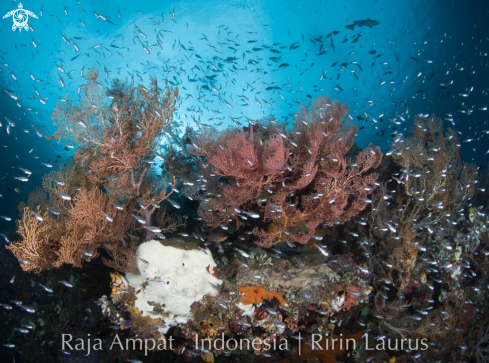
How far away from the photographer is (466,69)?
3058 centimetres

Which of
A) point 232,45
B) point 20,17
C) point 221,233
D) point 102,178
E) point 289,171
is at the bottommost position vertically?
point 221,233

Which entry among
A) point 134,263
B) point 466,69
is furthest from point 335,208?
point 466,69

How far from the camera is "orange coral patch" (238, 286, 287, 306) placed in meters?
5.25

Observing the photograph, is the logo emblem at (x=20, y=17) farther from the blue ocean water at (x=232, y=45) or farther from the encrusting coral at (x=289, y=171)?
the encrusting coral at (x=289, y=171)

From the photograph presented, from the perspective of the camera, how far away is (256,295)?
5.29 m

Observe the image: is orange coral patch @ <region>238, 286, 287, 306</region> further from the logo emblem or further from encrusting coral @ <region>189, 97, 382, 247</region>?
the logo emblem

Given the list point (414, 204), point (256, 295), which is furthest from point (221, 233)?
point (414, 204)

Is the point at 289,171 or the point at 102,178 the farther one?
the point at 289,171

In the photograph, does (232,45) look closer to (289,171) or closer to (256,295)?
(289,171)

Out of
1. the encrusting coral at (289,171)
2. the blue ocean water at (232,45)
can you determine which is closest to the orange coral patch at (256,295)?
the encrusting coral at (289,171)

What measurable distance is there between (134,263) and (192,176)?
2796 millimetres

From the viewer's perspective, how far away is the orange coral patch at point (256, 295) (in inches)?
207

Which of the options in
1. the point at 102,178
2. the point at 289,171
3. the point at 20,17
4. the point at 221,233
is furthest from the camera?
the point at 20,17

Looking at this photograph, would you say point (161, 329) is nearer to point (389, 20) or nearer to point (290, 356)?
point (290, 356)
